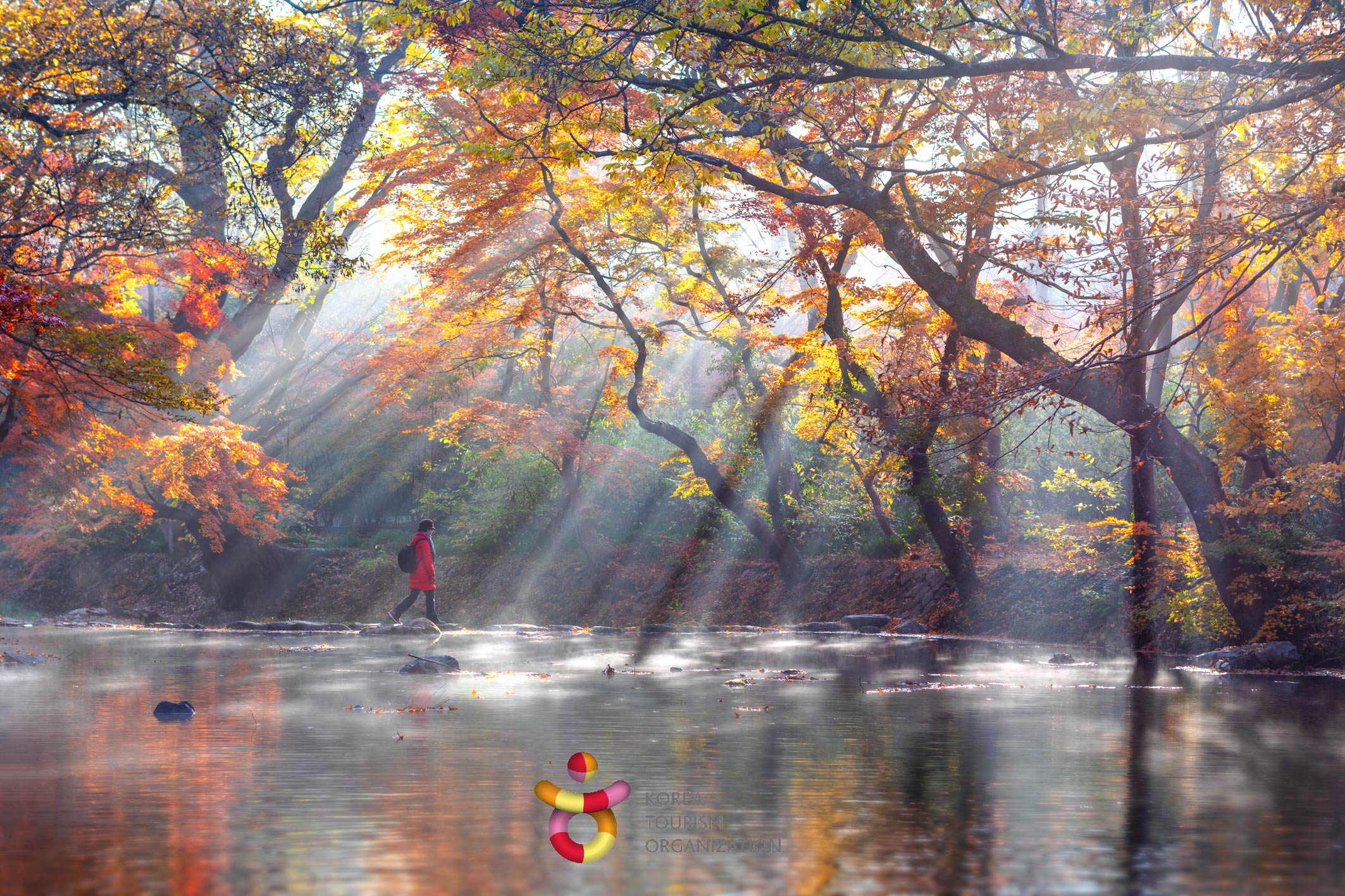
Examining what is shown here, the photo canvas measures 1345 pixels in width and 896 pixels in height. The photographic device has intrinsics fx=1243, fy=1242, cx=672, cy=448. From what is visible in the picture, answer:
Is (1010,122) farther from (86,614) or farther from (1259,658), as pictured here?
(86,614)

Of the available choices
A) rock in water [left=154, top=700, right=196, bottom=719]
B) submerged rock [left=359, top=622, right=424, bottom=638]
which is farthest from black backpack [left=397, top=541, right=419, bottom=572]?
rock in water [left=154, top=700, right=196, bottom=719]

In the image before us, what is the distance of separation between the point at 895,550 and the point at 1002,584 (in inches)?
159

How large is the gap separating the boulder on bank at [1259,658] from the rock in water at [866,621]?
7.36 meters

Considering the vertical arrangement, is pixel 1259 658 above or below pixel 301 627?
above

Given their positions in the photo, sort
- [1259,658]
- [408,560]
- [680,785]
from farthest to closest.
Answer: [408,560]
[1259,658]
[680,785]

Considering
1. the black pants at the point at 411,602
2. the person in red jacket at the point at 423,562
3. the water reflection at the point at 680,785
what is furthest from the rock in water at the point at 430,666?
the black pants at the point at 411,602

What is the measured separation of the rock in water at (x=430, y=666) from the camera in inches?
497

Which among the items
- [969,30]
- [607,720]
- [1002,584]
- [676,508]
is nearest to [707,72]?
[969,30]

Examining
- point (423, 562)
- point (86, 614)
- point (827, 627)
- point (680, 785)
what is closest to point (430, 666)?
point (423, 562)

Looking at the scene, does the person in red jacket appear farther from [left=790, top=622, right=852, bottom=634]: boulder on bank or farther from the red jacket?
[left=790, top=622, right=852, bottom=634]: boulder on bank

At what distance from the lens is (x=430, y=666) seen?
42.4 ft

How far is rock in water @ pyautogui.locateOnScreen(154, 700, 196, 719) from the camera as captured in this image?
8.59 m

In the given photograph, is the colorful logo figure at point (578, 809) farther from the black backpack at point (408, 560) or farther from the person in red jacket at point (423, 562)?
the person in red jacket at point (423, 562)

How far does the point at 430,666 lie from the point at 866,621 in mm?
10418
